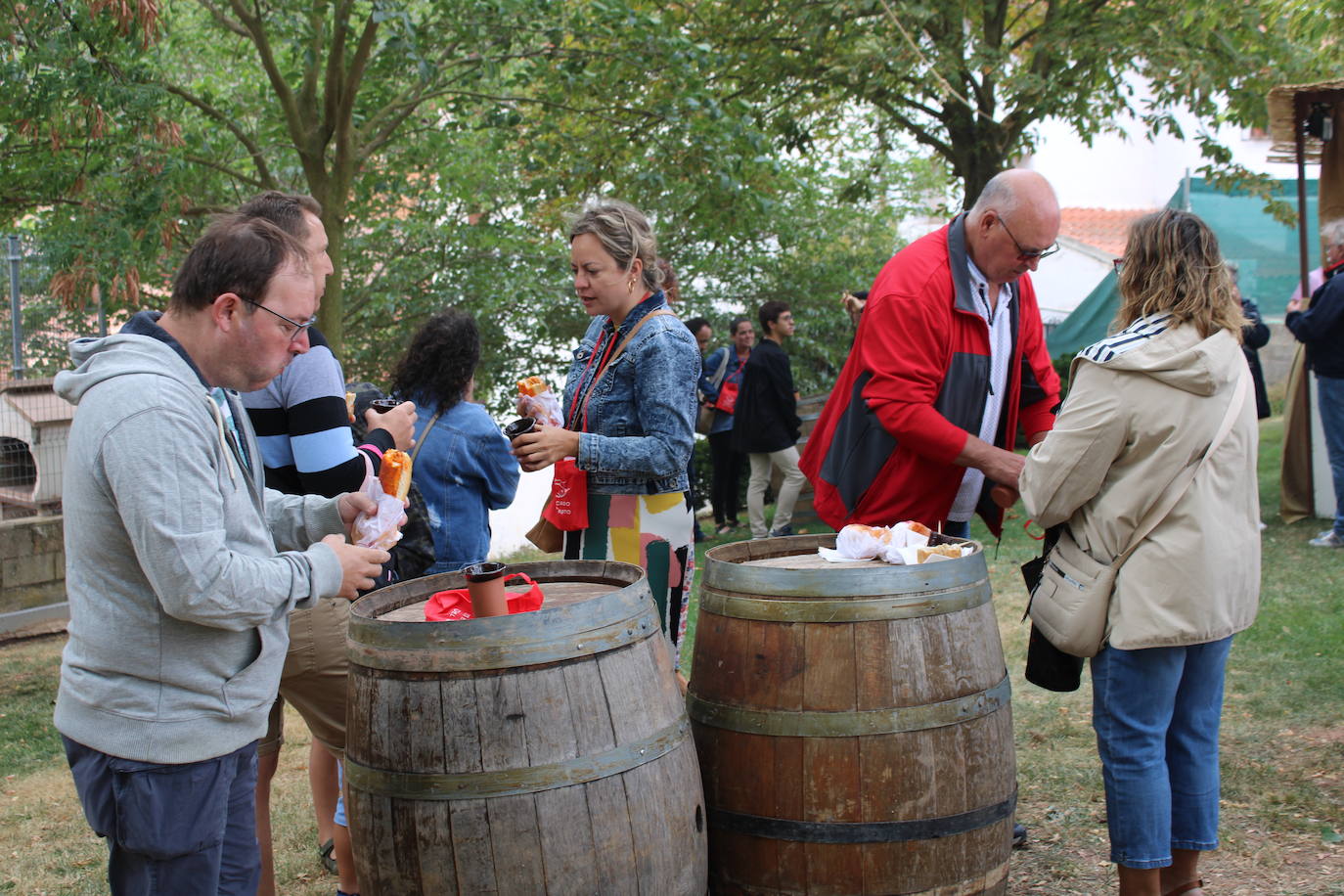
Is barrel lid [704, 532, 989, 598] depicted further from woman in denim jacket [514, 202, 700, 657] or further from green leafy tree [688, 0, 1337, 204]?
green leafy tree [688, 0, 1337, 204]

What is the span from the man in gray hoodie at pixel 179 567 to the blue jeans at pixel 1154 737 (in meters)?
1.94

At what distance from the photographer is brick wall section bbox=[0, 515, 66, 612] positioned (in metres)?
7.80

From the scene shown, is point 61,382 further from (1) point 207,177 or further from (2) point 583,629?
(1) point 207,177

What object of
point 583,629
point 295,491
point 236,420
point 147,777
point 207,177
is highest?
point 207,177

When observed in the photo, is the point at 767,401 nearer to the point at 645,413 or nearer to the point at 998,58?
the point at 998,58

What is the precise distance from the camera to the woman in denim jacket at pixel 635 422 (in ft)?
11.0

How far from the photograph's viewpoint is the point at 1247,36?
1008 centimetres

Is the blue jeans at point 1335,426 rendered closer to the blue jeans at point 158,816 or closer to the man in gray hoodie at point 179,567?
the man in gray hoodie at point 179,567

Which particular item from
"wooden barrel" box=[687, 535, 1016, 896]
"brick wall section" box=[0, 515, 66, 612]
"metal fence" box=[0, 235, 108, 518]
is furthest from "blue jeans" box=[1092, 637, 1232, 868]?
"metal fence" box=[0, 235, 108, 518]

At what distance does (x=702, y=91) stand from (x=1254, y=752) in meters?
5.89

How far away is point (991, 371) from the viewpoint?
11.3 feet

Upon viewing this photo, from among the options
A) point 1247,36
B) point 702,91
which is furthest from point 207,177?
point 1247,36

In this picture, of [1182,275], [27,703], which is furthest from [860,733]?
[27,703]

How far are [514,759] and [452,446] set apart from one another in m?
1.74
